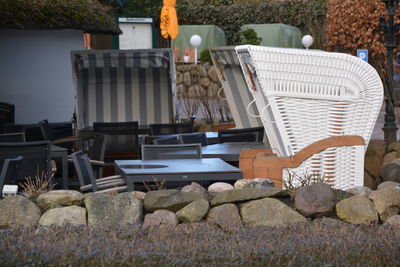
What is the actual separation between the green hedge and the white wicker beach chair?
2152cm

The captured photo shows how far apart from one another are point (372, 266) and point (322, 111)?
10.9 ft

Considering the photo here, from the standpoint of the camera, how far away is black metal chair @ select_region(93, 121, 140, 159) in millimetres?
10695

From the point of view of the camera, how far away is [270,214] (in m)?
5.88

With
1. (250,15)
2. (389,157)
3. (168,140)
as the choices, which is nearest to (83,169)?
(168,140)

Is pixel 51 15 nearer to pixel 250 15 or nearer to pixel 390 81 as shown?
pixel 390 81

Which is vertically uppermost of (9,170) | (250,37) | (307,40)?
(250,37)

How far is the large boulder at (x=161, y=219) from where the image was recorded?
5793mm

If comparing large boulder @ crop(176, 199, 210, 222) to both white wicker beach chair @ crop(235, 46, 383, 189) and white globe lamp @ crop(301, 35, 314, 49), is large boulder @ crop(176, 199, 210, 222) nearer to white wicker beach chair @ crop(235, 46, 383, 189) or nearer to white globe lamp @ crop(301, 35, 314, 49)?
white wicker beach chair @ crop(235, 46, 383, 189)

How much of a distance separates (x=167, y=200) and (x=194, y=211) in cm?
22

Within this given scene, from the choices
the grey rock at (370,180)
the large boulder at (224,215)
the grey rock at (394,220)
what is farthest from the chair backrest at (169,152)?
the grey rock at (370,180)

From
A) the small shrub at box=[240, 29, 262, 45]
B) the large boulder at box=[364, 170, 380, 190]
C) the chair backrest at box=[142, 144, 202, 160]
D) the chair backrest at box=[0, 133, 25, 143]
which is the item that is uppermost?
the small shrub at box=[240, 29, 262, 45]

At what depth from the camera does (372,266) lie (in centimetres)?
459

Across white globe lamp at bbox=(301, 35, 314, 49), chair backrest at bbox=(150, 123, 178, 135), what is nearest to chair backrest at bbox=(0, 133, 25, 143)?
chair backrest at bbox=(150, 123, 178, 135)

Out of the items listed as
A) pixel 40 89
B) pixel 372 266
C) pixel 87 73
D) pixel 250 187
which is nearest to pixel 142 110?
pixel 87 73
